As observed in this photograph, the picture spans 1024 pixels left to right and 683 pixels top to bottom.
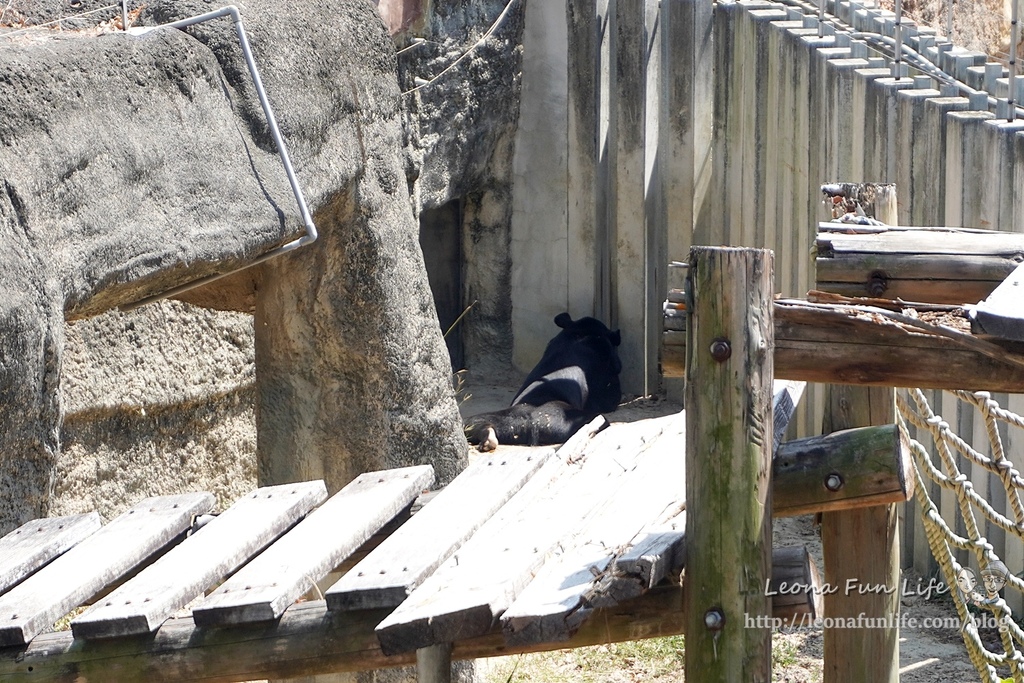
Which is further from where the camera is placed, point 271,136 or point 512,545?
point 271,136

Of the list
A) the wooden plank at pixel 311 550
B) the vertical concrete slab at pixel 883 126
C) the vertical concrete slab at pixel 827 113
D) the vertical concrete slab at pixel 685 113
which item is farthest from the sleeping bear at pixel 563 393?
the wooden plank at pixel 311 550

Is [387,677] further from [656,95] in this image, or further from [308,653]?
[656,95]

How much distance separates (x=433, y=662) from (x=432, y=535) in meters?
0.30

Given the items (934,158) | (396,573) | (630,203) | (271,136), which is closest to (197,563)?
(396,573)

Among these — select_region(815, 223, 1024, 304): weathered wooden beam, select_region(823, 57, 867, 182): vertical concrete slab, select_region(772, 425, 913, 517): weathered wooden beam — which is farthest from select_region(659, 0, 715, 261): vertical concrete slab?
select_region(772, 425, 913, 517): weathered wooden beam

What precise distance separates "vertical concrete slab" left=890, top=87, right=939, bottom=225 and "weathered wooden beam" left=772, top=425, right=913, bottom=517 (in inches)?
137

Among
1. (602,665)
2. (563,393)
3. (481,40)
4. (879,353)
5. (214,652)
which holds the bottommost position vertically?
(602,665)

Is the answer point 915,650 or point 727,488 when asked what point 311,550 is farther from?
point 915,650

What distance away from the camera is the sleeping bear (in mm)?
8055

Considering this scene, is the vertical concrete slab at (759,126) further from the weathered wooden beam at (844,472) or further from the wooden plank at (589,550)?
the weathered wooden beam at (844,472)

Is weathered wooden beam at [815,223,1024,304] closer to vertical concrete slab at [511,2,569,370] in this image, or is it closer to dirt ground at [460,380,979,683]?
dirt ground at [460,380,979,683]

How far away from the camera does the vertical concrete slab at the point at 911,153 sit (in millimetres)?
5715

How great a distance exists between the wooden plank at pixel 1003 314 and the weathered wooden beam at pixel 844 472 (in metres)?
0.36

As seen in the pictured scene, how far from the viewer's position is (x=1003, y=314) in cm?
210
